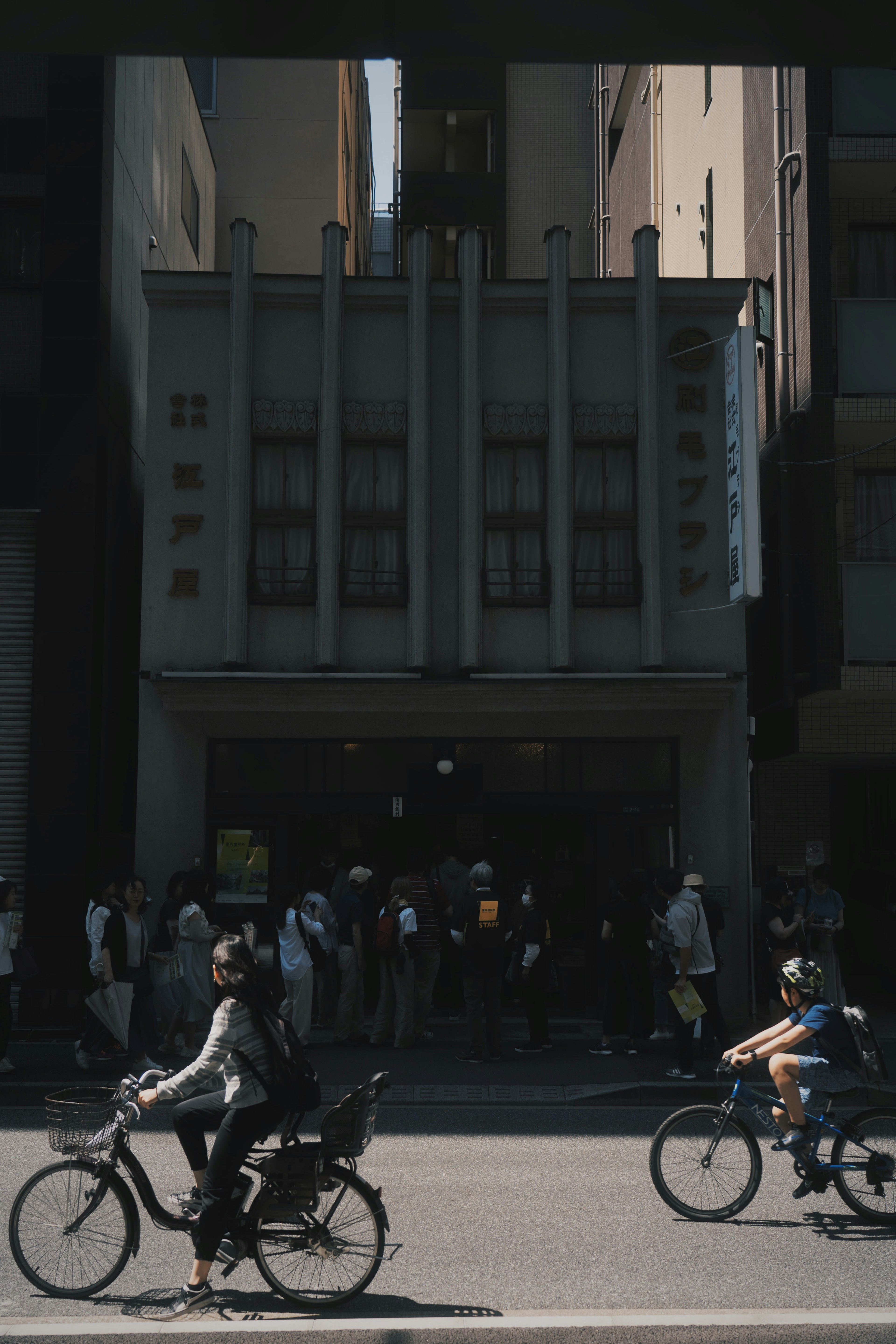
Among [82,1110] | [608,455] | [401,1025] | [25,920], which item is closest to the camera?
[82,1110]

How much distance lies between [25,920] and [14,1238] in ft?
29.5

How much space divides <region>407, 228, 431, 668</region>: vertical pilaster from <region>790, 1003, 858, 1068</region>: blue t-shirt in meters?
8.17

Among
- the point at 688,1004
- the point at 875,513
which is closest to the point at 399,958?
the point at 688,1004

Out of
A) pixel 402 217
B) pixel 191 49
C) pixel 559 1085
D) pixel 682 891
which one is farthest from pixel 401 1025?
pixel 402 217

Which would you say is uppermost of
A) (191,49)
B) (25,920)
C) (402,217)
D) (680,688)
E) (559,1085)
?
(402,217)

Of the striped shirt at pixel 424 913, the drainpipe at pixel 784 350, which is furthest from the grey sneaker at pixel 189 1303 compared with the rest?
the drainpipe at pixel 784 350

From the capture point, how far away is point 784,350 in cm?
1585

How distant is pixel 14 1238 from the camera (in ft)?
19.3

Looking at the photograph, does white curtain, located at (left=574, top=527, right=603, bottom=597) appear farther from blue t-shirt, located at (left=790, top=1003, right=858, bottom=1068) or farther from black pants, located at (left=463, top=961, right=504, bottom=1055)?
blue t-shirt, located at (left=790, top=1003, right=858, bottom=1068)

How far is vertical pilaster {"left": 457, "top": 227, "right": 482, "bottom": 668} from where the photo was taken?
1484 cm

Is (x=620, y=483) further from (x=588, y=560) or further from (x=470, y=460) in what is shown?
(x=470, y=460)

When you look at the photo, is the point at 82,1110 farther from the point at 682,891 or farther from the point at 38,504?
the point at 38,504

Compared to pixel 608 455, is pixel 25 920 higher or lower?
lower

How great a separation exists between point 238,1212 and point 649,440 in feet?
37.2
